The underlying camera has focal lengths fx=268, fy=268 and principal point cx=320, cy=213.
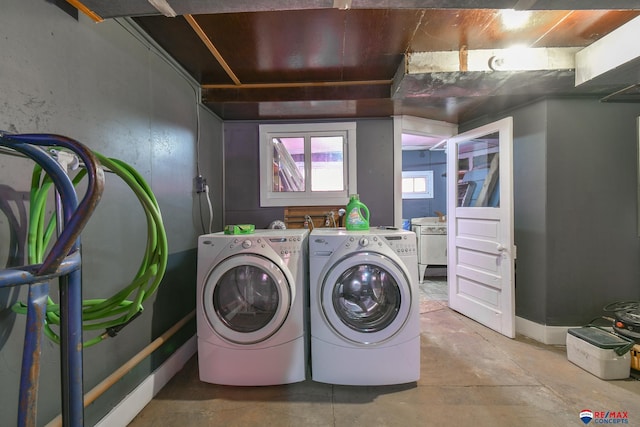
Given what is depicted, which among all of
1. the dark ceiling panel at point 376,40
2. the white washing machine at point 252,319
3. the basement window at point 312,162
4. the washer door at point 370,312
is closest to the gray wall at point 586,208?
the dark ceiling panel at point 376,40

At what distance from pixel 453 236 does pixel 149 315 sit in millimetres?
2751

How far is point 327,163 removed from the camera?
2.85 m

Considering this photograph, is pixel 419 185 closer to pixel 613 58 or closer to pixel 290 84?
pixel 613 58

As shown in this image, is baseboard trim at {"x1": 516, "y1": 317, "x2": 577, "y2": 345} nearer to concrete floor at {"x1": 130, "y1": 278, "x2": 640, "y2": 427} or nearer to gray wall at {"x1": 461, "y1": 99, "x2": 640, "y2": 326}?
gray wall at {"x1": 461, "y1": 99, "x2": 640, "y2": 326}

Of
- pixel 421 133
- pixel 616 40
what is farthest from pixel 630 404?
pixel 421 133

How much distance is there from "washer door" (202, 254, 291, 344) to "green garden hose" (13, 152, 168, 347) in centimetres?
61

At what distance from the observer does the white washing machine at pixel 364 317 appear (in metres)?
1.59

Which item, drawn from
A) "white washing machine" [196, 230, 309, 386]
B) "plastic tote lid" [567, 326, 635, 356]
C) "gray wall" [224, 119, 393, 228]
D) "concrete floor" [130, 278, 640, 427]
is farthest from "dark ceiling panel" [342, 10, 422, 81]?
"plastic tote lid" [567, 326, 635, 356]

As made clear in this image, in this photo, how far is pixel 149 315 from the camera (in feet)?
5.25

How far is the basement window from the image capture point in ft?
8.88

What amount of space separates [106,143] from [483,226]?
2.86m

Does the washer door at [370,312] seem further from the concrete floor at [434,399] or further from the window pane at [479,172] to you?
the window pane at [479,172]

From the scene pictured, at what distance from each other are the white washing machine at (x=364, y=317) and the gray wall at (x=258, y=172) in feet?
3.60

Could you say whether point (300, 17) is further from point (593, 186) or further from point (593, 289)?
point (593, 289)
